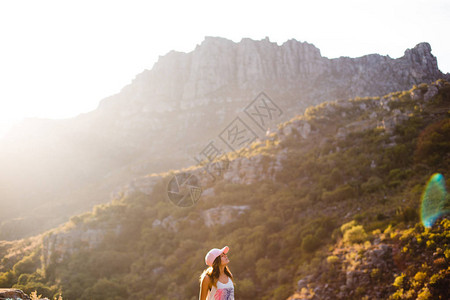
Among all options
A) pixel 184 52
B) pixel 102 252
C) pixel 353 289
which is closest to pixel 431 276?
→ pixel 353 289

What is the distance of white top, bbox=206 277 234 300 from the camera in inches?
185

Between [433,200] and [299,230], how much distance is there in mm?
7717

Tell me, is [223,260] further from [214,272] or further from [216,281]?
[216,281]

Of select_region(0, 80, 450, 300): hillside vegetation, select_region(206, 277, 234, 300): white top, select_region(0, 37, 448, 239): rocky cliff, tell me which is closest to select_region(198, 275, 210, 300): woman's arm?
select_region(206, 277, 234, 300): white top

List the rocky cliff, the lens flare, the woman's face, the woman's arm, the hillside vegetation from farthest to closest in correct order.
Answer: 1. the rocky cliff
2. the lens flare
3. the hillside vegetation
4. the woman's face
5. the woman's arm

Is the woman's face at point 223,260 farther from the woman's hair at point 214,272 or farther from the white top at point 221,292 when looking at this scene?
the white top at point 221,292

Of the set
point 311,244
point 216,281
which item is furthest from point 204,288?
point 311,244

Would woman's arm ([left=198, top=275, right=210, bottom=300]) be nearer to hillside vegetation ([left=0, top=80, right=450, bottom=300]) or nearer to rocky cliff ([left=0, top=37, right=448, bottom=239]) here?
hillside vegetation ([left=0, top=80, right=450, bottom=300])

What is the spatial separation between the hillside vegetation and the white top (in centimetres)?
850

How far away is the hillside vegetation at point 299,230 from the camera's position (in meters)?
12.4

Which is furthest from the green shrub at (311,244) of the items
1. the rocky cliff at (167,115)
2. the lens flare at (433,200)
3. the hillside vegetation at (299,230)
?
the rocky cliff at (167,115)

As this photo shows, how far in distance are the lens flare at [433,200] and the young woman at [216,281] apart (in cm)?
1157

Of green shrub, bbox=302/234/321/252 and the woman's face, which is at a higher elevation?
the woman's face

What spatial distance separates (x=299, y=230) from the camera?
1894cm
